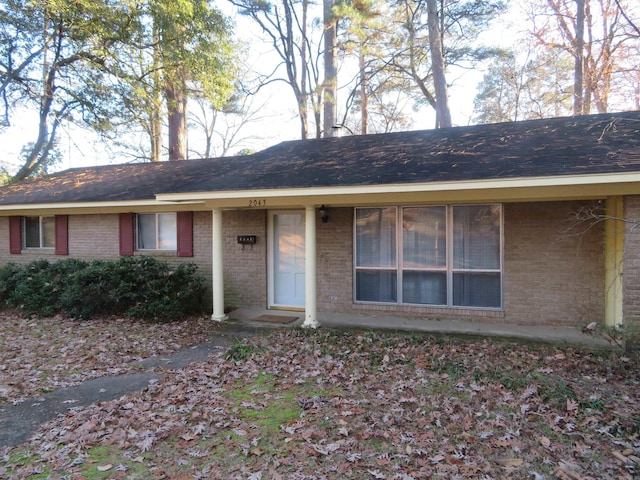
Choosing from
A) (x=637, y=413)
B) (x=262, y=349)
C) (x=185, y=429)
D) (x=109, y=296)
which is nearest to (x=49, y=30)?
(x=109, y=296)

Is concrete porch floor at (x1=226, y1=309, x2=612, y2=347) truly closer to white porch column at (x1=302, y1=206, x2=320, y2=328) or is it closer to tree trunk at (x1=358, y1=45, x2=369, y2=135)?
white porch column at (x1=302, y1=206, x2=320, y2=328)

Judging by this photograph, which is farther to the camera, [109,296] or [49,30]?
[49,30]

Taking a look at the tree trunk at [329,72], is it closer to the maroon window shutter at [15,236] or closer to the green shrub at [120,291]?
the green shrub at [120,291]

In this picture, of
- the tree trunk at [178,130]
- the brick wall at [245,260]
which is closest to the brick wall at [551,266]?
the brick wall at [245,260]

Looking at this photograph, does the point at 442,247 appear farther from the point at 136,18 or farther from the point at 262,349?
the point at 136,18

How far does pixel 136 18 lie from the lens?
1377 cm

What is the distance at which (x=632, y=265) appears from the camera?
585 cm

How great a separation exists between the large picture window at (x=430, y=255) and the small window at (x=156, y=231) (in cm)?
486

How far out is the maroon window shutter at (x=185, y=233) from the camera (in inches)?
396

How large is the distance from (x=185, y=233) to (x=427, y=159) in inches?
235

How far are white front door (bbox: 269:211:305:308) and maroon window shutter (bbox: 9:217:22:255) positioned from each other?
7.99 m

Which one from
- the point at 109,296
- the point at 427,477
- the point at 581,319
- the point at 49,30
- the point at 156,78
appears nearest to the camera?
the point at 427,477

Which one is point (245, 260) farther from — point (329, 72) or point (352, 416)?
point (329, 72)

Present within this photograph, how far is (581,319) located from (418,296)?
2823 millimetres
